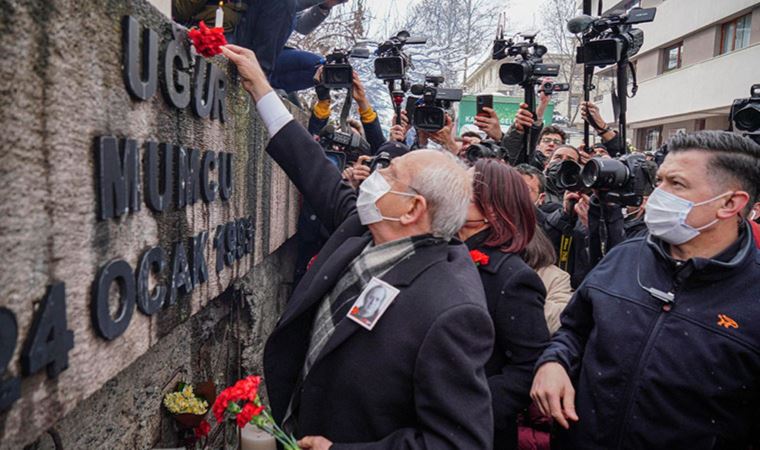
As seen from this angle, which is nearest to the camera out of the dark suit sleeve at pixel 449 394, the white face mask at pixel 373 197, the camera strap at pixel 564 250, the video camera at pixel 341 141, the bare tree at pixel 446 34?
the dark suit sleeve at pixel 449 394

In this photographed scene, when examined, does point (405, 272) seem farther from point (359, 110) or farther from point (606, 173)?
point (359, 110)

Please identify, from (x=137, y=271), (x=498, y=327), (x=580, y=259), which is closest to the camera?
(x=137, y=271)

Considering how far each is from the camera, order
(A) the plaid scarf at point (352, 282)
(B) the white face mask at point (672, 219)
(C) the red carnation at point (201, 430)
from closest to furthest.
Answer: (A) the plaid scarf at point (352, 282) < (B) the white face mask at point (672, 219) < (C) the red carnation at point (201, 430)

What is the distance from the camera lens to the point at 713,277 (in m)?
1.99

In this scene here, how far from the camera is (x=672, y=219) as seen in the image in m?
2.14

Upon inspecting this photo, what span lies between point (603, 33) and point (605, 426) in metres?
2.93

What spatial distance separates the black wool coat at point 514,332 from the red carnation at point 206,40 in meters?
1.35

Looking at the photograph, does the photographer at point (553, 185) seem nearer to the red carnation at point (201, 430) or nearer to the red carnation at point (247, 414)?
the red carnation at point (201, 430)

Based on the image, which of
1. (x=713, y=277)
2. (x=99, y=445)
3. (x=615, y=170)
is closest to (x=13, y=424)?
(x=99, y=445)

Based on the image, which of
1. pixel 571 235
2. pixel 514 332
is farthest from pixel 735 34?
pixel 514 332

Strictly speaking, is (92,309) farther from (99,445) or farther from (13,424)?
(99,445)

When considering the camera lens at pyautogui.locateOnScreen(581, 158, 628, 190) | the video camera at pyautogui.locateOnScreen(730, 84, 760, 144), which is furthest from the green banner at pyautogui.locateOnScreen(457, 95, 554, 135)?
the camera lens at pyautogui.locateOnScreen(581, 158, 628, 190)

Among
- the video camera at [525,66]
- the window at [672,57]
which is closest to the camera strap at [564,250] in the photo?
the video camera at [525,66]

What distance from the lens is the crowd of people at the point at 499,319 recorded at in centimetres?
170
